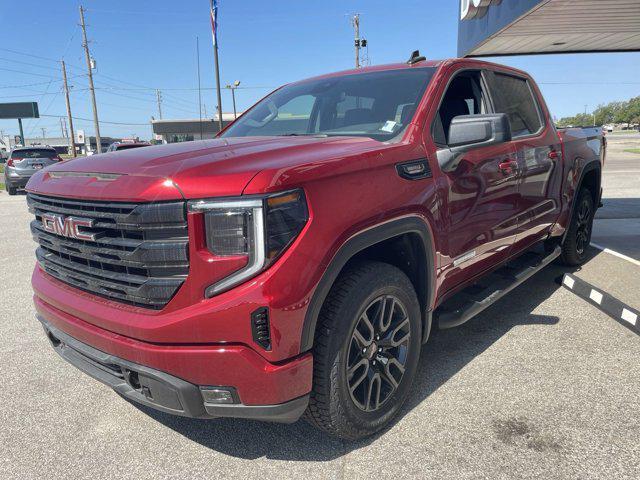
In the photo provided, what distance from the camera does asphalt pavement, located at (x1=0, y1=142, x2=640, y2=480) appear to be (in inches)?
91.4

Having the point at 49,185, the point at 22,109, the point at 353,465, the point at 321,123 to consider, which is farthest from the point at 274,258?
the point at 22,109

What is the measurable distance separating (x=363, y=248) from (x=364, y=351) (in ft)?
1.74

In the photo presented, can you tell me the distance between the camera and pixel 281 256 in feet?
6.34

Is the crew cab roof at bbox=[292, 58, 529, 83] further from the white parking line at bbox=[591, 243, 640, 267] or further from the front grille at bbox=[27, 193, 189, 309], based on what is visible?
the white parking line at bbox=[591, 243, 640, 267]

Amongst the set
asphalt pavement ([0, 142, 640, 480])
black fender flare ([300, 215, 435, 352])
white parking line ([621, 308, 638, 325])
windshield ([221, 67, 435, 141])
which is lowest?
asphalt pavement ([0, 142, 640, 480])

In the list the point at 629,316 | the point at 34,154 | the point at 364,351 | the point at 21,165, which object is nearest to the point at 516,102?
the point at 629,316

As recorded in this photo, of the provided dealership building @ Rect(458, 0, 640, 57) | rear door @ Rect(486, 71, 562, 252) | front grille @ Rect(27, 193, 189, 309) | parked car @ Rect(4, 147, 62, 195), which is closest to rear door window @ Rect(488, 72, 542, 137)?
rear door @ Rect(486, 71, 562, 252)

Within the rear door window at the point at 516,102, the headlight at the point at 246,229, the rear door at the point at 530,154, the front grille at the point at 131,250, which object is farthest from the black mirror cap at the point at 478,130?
the front grille at the point at 131,250

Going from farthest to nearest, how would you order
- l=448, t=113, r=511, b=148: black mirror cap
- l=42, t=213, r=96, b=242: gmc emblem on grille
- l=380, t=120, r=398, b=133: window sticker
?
l=380, t=120, r=398, b=133: window sticker
l=448, t=113, r=511, b=148: black mirror cap
l=42, t=213, r=96, b=242: gmc emblem on grille

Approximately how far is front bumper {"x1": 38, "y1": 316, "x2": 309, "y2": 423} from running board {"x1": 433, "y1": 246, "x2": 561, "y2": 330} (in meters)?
1.31

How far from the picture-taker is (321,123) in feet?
11.0

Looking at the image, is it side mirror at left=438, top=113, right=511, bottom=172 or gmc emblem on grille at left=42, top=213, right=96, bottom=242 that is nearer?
gmc emblem on grille at left=42, top=213, right=96, bottom=242

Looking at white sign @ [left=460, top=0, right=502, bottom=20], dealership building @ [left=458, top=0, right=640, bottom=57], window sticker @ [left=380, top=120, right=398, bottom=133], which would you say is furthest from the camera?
white sign @ [left=460, top=0, right=502, bottom=20]

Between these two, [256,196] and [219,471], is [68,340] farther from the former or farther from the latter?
[256,196]
